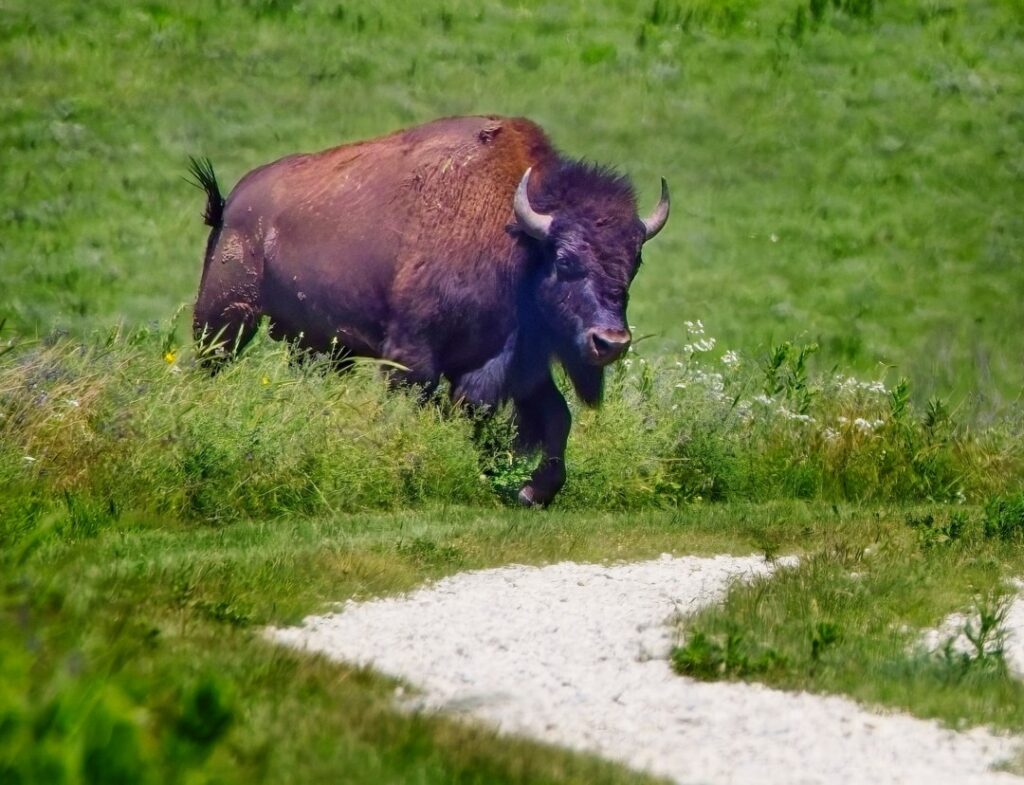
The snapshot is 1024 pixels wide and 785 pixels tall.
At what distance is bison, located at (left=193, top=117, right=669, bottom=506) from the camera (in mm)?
14164

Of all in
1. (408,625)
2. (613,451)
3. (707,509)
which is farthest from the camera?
(613,451)

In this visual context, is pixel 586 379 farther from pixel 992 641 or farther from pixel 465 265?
pixel 992 641

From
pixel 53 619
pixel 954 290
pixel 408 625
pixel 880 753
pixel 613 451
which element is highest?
pixel 53 619

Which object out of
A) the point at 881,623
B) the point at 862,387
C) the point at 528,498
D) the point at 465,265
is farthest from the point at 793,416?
the point at 881,623

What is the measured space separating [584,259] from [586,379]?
1.05 metres

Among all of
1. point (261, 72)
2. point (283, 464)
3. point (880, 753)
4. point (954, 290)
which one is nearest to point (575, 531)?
point (283, 464)

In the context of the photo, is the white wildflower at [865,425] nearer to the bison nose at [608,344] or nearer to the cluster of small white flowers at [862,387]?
the cluster of small white flowers at [862,387]

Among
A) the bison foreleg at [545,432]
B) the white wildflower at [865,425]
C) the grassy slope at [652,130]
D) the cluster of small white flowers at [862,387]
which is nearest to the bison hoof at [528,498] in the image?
the bison foreleg at [545,432]

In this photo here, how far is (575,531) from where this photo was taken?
11.6m

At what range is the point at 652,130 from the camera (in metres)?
28.4

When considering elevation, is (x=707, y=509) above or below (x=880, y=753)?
below

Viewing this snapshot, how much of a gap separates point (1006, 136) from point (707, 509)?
707 inches

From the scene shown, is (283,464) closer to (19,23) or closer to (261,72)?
(261,72)

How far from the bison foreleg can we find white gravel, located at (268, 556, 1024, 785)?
4.51 meters
